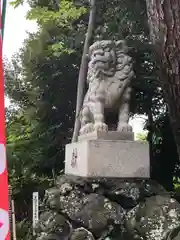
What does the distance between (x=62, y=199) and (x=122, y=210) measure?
2.34ft

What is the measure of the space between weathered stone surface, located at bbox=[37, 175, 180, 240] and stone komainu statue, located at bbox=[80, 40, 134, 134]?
0.74m

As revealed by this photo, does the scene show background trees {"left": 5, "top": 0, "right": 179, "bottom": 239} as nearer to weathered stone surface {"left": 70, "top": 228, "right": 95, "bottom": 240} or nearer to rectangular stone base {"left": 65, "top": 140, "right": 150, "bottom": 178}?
rectangular stone base {"left": 65, "top": 140, "right": 150, "bottom": 178}

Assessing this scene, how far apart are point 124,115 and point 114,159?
2.10 feet

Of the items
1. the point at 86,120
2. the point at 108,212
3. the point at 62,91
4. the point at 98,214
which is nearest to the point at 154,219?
the point at 108,212

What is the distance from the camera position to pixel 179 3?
14.7 feet

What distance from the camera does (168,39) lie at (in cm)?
456

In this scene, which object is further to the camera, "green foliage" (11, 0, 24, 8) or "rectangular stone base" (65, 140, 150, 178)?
"green foliage" (11, 0, 24, 8)

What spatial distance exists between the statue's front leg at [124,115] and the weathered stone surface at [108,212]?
2.13ft

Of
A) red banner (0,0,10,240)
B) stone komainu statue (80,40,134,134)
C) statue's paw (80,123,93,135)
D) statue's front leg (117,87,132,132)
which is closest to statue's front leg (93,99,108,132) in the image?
stone komainu statue (80,40,134,134)

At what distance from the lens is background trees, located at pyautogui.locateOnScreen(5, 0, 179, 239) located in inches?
282

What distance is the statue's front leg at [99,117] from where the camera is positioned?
4.46 metres

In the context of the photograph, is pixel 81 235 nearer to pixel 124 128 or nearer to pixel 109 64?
pixel 124 128

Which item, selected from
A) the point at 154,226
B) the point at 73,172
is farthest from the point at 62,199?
the point at 154,226

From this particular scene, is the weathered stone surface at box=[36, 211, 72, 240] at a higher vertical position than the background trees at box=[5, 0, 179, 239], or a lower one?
lower
